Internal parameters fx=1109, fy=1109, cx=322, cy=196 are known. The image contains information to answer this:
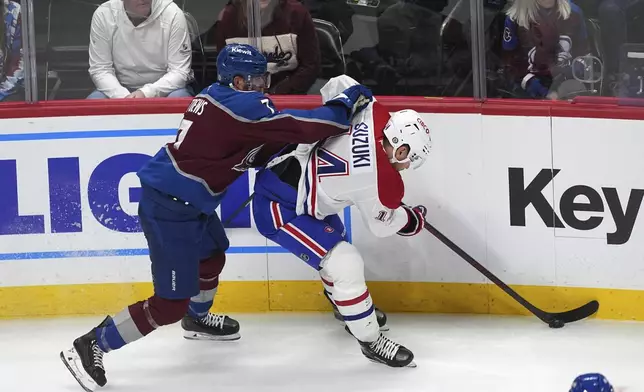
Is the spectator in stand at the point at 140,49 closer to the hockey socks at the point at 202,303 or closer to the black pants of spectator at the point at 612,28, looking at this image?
the hockey socks at the point at 202,303

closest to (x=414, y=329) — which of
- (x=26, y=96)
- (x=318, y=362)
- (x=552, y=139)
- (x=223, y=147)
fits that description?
(x=318, y=362)

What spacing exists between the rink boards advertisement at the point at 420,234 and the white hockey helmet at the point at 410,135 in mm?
636

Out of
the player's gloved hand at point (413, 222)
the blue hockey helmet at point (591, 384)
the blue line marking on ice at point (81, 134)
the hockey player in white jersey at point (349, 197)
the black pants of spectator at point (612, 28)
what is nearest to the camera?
the blue hockey helmet at point (591, 384)

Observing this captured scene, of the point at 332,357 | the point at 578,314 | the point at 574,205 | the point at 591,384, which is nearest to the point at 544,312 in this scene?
the point at 578,314

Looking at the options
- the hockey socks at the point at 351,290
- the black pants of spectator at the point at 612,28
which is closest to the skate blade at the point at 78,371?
the hockey socks at the point at 351,290

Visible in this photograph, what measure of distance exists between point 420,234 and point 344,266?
2.33 feet

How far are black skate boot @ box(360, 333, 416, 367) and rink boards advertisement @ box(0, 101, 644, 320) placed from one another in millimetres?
Answer: 613

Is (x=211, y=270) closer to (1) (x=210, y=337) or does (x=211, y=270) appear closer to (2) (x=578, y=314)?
(1) (x=210, y=337)

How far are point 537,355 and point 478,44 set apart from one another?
1.32 m

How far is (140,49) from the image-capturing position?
478 cm

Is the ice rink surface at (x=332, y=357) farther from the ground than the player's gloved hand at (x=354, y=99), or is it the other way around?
the player's gloved hand at (x=354, y=99)

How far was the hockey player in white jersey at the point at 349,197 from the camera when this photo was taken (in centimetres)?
394

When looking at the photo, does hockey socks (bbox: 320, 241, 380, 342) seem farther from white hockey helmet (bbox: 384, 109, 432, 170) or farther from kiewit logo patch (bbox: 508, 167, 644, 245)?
kiewit logo patch (bbox: 508, 167, 644, 245)

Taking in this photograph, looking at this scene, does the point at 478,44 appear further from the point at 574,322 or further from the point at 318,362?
the point at 318,362
